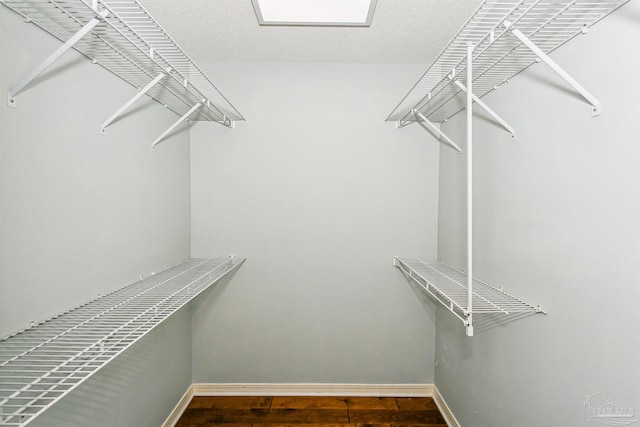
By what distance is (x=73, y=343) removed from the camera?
886mm

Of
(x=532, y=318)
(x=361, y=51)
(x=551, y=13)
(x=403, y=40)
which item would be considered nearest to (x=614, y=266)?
(x=532, y=318)

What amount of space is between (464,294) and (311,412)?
1269mm

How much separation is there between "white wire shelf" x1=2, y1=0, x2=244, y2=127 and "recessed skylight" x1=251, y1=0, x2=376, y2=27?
1.47 feet

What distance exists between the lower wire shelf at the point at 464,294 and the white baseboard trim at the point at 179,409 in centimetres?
164

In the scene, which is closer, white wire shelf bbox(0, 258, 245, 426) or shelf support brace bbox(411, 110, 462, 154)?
white wire shelf bbox(0, 258, 245, 426)

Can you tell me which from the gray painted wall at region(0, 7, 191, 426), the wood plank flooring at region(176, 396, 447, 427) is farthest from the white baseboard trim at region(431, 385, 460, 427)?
the gray painted wall at region(0, 7, 191, 426)

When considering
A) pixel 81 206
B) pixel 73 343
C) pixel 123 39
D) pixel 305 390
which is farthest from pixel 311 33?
pixel 305 390

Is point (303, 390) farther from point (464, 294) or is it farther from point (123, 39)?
point (123, 39)

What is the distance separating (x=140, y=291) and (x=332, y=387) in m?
1.43

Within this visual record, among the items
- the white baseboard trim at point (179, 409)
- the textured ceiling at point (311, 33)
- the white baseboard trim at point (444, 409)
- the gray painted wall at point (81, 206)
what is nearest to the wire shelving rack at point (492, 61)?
the textured ceiling at point (311, 33)

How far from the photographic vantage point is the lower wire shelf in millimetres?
1155

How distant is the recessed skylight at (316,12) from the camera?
54.1 inches

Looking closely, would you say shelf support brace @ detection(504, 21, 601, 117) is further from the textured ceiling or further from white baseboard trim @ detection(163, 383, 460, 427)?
white baseboard trim @ detection(163, 383, 460, 427)

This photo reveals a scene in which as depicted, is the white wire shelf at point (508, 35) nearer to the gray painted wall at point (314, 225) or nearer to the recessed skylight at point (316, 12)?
the recessed skylight at point (316, 12)
